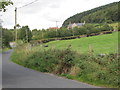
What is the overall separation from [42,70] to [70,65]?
276cm

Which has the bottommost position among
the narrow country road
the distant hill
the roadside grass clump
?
the narrow country road

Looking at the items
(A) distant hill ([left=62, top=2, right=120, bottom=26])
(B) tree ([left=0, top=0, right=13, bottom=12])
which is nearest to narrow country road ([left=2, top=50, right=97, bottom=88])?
(B) tree ([left=0, top=0, right=13, bottom=12])

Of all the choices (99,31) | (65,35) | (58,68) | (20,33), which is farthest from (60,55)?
(20,33)

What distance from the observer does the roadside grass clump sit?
1072 cm

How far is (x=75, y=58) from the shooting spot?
14.5 meters

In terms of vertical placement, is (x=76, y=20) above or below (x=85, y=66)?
above

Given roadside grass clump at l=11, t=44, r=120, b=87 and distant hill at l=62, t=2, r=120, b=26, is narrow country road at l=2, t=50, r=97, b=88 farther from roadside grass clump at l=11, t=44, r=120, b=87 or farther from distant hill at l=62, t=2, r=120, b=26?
distant hill at l=62, t=2, r=120, b=26

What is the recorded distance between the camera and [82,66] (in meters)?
13.0

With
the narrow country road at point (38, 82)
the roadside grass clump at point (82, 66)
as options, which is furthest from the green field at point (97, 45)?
the narrow country road at point (38, 82)

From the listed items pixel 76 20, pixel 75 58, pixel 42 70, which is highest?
pixel 76 20

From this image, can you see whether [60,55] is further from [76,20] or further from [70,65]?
[76,20]

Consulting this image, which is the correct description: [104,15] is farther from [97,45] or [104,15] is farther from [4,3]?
[4,3]

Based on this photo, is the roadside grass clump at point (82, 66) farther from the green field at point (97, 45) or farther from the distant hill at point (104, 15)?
the distant hill at point (104, 15)

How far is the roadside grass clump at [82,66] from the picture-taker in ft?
→ 35.2
